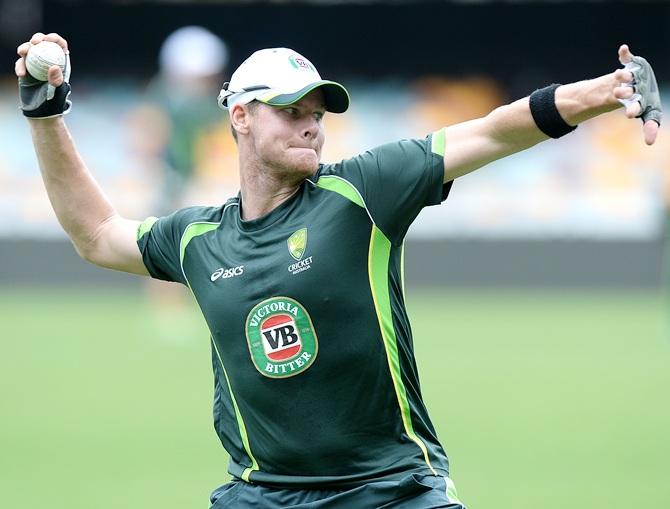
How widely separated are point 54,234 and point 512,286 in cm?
741

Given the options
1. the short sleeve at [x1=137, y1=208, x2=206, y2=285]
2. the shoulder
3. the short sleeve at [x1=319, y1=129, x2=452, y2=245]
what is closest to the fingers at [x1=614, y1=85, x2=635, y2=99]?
the short sleeve at [x1=319, y1=129, x2=452, y2=245]

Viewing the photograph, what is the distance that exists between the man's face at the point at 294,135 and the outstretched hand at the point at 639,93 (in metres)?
1.15

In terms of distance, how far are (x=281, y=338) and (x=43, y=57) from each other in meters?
1.44

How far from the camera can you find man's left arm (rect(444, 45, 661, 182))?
436 cm

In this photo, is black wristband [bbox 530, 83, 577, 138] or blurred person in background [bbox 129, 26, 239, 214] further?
blurred person in background [bbox 129, 26, 239, 214]

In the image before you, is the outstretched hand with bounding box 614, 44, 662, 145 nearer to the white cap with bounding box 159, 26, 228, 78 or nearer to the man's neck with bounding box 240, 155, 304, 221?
the man's neck with bounding box 240, 155, 304, 221

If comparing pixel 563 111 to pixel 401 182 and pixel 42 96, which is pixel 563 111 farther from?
pixel 42 96

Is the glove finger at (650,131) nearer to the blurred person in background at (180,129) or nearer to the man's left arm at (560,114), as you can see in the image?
the man's left arm at (560,114)

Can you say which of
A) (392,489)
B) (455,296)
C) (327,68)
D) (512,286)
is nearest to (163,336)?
(455,296)

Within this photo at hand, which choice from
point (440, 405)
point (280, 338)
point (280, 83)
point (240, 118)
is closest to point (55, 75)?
point (240, 118)

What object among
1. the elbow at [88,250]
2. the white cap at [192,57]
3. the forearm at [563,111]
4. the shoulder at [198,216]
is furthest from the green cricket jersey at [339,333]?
the white cap at [192,57]

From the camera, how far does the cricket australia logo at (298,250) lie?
4.79 m

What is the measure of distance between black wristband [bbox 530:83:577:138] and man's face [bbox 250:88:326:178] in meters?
0.84

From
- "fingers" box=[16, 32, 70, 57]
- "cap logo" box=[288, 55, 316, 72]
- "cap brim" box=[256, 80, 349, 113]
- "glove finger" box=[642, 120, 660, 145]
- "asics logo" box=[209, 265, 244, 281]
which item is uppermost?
"fingers" box=[16, 32, 70, 57]
